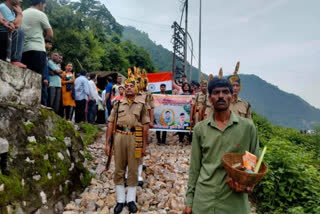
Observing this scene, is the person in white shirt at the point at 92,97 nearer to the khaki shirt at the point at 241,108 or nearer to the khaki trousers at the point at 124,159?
the khaki trousers at the point at 124,159

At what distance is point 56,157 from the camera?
3994 mm

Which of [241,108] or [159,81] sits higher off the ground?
[159,81]

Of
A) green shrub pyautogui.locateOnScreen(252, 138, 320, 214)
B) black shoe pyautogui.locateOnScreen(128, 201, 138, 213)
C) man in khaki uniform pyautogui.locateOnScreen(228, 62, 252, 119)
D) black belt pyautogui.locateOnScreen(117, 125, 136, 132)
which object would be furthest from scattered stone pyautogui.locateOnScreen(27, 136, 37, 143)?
green shrub pyautogui.locateOnScreen(252, 138, 320, 214)

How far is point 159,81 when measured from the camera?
9.84 meters

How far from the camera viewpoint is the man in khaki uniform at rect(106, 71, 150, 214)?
4.02 metres

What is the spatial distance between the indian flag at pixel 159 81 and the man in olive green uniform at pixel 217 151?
7.44 metres

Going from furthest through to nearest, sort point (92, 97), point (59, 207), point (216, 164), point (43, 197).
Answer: point (92, 97) < point (59, 207) < point (43, 197) < point (216, 164)

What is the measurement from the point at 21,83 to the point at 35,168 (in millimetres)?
1370

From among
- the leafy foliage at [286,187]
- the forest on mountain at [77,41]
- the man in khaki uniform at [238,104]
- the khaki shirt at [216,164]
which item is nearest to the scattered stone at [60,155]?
the khaki shirt at [216,164]

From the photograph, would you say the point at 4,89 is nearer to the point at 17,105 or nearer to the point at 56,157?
the point at 17,105

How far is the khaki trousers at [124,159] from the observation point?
4012mm

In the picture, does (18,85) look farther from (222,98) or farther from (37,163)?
(222,98)

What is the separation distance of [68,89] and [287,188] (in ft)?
21.7

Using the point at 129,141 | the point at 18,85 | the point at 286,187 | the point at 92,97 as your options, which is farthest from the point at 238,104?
the point at 92,97
